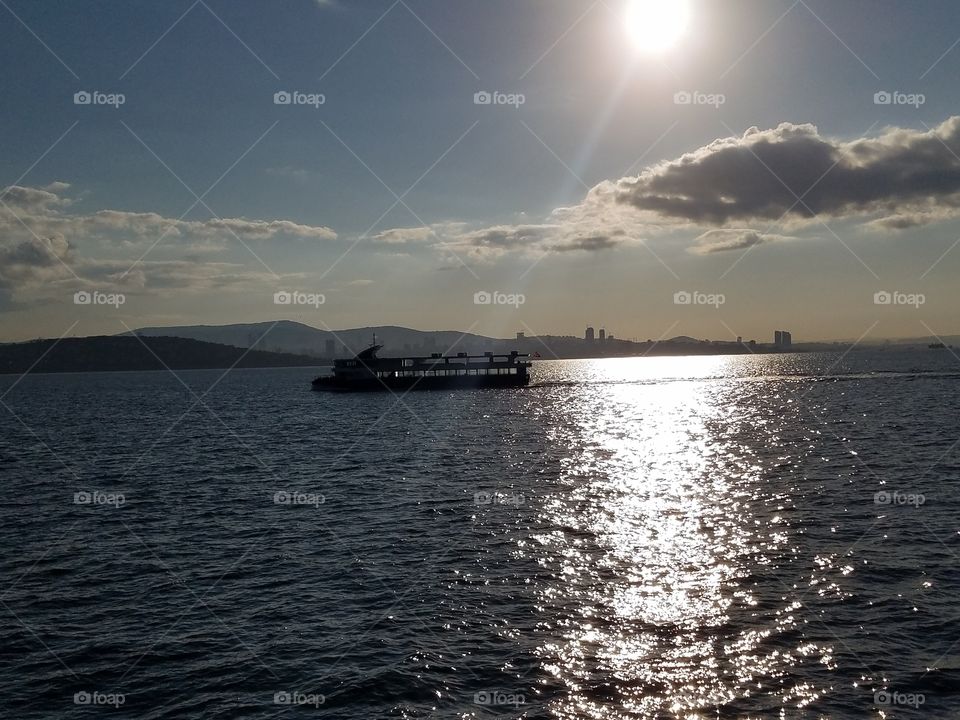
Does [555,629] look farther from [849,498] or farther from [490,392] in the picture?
[490,392]

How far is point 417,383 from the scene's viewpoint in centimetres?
16238

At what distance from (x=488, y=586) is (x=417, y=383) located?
139390 millimetres

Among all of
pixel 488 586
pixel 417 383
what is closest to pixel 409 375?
pixel 417 383

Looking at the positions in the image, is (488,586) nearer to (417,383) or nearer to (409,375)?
(409,375)

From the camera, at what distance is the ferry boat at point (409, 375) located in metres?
153

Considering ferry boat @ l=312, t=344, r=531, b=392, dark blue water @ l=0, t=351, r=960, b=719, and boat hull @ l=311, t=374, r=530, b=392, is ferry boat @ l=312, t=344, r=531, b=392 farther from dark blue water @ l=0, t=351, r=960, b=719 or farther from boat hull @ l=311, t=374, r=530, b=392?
dark blue water @ l=0, t=351, r=960, b=719

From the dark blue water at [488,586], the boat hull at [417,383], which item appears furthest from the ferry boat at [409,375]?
the dark blue water at [488,586]

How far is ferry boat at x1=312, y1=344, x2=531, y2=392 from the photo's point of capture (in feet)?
501

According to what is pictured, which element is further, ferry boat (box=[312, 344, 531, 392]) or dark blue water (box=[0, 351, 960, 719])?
ferry boat (box=[312, 344, 531, 392])

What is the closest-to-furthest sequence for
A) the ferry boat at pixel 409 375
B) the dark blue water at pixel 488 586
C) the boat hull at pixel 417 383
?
the dark blue water at pixel 488 586 → the boat hull at pixel 417 383 → the ferry boat at pixel 409 375

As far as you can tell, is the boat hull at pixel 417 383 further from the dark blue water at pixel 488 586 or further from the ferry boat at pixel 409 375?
the dark blue water at pixel 488 586

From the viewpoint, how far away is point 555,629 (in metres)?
19.9

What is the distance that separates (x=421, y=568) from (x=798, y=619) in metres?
13.3

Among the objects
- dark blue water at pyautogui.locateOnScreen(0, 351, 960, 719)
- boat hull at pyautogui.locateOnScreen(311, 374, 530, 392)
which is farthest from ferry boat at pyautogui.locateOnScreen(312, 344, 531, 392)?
dark blue water at pyautogui.locateOnScreen(0, 351, 960, 719)
